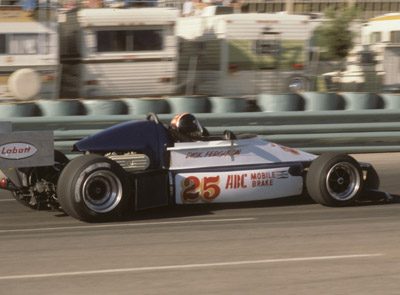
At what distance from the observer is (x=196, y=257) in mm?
6285

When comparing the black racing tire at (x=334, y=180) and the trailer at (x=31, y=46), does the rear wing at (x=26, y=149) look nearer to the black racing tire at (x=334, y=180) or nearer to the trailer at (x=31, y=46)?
the black racing tire at (x=334, y=180)

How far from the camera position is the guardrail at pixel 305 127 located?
12.3 metres

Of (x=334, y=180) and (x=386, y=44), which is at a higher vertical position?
(x=386, y=44)

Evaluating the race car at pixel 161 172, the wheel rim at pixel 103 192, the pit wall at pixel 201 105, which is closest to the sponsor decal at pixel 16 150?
the race car at pixel 161 172

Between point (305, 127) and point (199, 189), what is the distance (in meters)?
5.24

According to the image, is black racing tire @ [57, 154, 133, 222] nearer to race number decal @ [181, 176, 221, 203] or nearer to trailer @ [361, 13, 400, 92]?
race number decal @ [181, 176, 221, 203]

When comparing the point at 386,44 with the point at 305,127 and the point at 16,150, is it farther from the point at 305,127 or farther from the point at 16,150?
the point at 16,150

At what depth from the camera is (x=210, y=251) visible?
21.3 ft

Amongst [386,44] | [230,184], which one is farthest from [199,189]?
[386,44]

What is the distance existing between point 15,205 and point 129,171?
1.71 m

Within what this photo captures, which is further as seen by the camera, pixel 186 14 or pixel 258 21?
pixel 186 14

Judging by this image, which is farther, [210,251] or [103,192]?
[103,192]

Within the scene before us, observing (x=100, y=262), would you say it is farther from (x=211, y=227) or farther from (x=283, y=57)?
(x=283, y=57)

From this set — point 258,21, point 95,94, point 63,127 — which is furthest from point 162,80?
point 63,127
